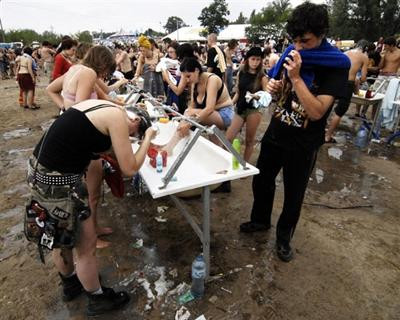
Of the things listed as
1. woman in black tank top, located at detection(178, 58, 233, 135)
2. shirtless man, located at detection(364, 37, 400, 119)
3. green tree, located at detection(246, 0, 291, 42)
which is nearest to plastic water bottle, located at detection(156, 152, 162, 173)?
woman in black tank top, located at detection(178, 58, 233, 135)

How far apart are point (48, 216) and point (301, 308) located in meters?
1.82

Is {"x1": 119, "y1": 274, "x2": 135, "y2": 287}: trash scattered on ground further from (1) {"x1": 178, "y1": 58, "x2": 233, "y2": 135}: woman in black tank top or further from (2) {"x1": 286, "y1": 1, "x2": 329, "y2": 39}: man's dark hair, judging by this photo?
(2) {"x1": 286, "y1": 1, "x2": 329, "y2": 39}: man's dark hair

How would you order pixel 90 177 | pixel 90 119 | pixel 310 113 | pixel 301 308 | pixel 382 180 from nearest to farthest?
pixel 90 119 < pixel 310 113 < pixel 301 308 < pixel 90 177 < pixel 382 180

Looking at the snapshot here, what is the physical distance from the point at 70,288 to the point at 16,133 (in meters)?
5.30

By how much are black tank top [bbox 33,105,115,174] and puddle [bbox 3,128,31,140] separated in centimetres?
537

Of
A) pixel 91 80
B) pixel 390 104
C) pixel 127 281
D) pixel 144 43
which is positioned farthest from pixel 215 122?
pixel 390 104

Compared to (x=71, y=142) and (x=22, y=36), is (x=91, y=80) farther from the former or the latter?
(x=22, y=36)

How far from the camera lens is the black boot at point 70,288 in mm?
2188

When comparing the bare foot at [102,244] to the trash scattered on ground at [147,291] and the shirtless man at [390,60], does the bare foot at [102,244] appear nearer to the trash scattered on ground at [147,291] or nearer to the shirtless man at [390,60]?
the trash scattered on ground at [147,291]

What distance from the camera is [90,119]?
1560 millimetres

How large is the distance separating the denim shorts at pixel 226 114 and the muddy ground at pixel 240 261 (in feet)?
3.05

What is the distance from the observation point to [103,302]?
205 centimetres

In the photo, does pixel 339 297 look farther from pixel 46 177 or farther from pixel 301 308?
pixel 46 177

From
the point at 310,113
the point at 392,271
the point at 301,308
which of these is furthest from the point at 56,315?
the point at 392,271
